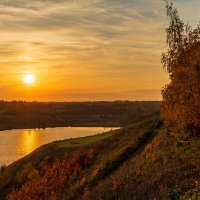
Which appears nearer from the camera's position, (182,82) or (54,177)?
(182,82)

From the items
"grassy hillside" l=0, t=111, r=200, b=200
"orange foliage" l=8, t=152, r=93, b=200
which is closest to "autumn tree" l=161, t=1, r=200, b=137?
"grassy hillside" l=0, t=111, r=200, b=200

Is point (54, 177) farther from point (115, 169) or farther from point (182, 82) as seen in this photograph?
point (182, 82)

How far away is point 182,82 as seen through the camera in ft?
96.6

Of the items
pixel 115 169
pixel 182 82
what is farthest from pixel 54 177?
pixel 182 82

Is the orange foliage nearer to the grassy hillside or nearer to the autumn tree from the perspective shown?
the grassy hillside

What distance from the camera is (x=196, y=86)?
2873cm

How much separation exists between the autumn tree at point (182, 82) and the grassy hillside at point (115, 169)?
1849mm

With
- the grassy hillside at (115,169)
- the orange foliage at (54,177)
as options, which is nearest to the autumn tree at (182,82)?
the grassy hillside at (115,169)

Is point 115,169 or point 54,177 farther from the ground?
point 115,169

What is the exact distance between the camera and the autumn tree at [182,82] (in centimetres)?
2869

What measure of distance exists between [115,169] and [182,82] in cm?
1178

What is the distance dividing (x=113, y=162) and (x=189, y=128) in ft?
34.4

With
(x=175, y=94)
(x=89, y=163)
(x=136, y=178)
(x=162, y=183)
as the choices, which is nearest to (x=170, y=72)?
(x=175, y=94)

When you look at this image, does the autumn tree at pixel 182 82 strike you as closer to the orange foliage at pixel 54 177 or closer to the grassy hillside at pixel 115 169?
the grassy hillside at pixel 115 169
